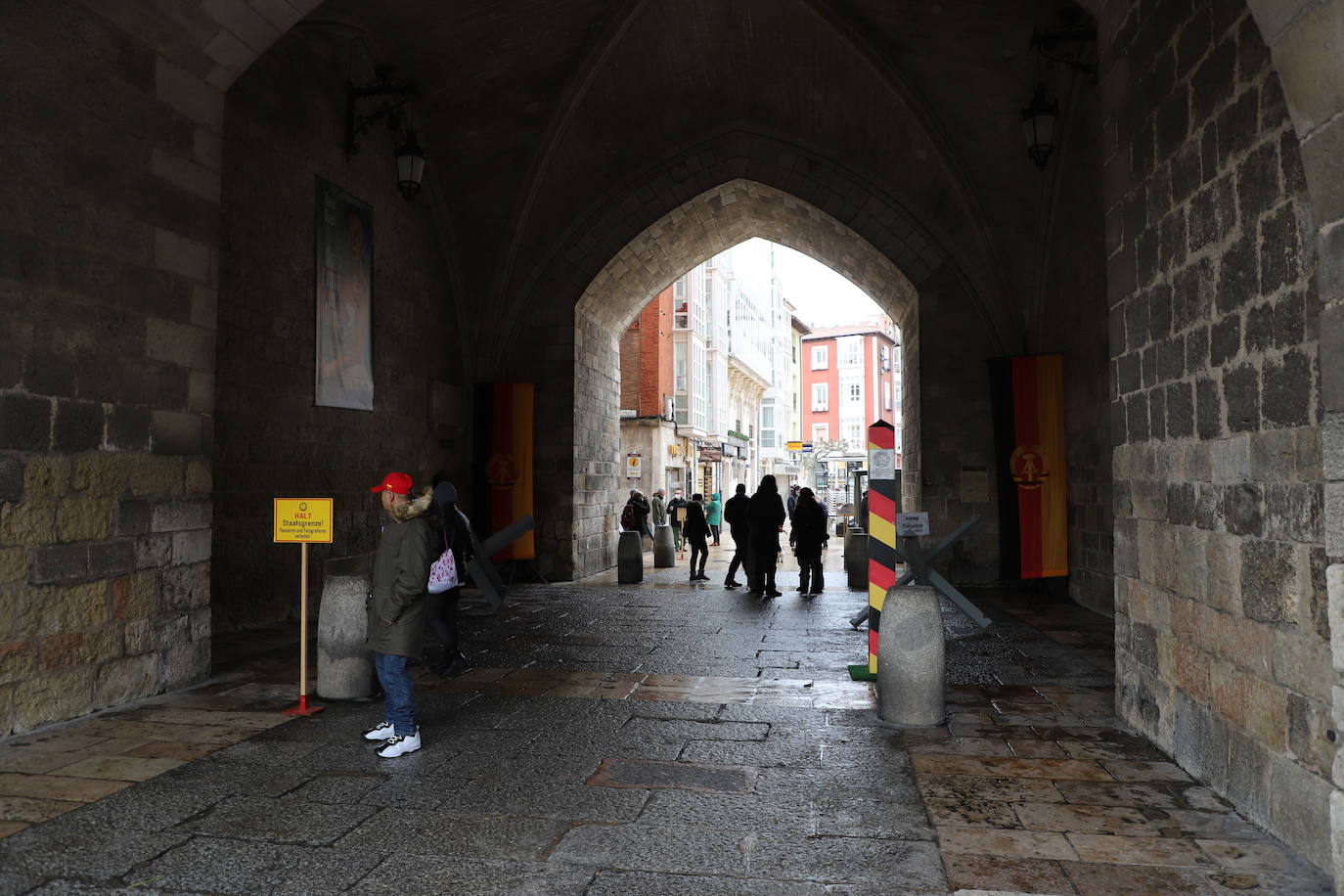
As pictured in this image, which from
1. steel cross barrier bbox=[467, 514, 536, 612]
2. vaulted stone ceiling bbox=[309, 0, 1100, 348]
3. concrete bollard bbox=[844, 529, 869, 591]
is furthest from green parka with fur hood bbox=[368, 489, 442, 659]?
concrete bollard bbox=[844, 529, 869, 591]

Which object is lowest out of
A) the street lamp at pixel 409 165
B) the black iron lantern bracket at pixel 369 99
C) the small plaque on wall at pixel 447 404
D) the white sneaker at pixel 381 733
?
the white sneaker at pixel 381 733

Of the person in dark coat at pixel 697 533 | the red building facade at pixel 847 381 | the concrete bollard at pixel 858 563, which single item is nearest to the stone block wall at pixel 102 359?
the person in dark coat at pixel 697 533

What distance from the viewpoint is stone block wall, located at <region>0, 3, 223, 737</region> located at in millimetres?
4629

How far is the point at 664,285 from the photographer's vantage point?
15383mm

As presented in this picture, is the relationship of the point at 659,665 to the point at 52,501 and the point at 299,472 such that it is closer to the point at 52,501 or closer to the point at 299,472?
the point at 52,501

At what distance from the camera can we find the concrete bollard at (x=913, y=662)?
479cm

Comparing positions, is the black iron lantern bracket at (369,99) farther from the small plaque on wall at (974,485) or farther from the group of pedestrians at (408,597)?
the small plaque on wall at (974,485)

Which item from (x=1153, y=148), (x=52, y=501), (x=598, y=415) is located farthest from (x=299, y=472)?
(x=1153, y=148)

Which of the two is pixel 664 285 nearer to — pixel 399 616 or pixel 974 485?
pixel 974 485

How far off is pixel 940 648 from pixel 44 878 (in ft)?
13.2

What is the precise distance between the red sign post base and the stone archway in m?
7.55

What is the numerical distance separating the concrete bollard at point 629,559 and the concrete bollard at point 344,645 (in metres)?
6.96

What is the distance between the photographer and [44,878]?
9.51 ft

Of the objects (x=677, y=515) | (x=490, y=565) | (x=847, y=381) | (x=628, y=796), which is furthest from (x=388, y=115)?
(x=847, y=381)
